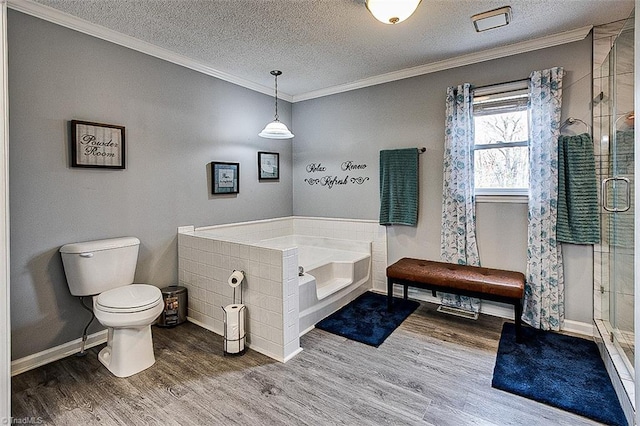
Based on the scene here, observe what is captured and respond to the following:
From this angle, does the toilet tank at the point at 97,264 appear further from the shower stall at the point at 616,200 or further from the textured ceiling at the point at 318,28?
the shower stall at the point at 616,200

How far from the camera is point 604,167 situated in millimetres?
2602

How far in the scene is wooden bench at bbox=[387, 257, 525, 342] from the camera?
261 cm

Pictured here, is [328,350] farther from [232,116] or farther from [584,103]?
[584,103]

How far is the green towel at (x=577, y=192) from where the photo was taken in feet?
8.66

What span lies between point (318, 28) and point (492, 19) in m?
1.33

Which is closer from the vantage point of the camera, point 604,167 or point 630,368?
point 630,368

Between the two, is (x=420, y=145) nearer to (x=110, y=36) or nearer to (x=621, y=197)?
(x=621, y=197)

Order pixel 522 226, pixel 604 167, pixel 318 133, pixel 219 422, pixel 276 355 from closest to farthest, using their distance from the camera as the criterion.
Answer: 1. pixel 219 422
2. pixel 276 355
3. pixel 604 167
4. pixel 522 226
5. pixel 318 133

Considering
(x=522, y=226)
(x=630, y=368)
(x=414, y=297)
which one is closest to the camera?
(x=630, y=368)

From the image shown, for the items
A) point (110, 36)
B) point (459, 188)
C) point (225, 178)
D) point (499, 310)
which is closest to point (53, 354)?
point (225, 178)

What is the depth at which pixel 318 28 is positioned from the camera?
2.60 metres

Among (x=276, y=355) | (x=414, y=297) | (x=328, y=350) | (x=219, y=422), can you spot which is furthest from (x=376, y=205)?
(x=219, y=422)

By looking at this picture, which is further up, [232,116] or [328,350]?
[232,116]

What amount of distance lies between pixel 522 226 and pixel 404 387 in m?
1.91
